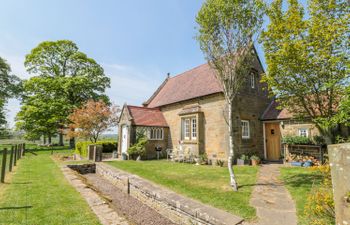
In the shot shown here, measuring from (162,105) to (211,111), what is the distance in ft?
20.8

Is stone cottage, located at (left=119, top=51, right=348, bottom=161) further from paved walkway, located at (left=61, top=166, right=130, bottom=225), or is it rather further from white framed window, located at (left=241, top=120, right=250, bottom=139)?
paved walkway, located at (left=61, top=166, right=130, bottom=225)

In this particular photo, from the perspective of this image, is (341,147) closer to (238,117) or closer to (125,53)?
(238,117)

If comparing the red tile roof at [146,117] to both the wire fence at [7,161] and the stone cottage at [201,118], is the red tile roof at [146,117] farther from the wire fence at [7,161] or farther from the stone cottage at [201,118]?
the wire fence at [7,161]

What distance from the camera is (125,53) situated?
1453cm

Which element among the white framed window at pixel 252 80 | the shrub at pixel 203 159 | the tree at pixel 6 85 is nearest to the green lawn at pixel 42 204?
the shrub at pixel 203 159

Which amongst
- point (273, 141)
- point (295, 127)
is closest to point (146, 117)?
point (273, 141)

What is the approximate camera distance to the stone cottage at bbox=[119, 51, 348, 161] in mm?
13133

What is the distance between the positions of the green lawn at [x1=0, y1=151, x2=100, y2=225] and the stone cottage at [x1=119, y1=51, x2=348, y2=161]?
877 centimetres

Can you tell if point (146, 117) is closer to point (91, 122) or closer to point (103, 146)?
point (91, 122)

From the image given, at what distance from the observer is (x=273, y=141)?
569 inches

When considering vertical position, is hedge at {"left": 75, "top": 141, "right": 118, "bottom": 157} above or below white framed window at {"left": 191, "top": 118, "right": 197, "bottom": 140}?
below

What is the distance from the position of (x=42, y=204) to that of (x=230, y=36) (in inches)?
343

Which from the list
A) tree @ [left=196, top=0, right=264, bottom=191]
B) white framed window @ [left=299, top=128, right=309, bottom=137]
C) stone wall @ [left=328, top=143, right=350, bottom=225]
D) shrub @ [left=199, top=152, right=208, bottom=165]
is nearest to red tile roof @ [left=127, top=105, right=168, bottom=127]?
shrub @ [left=199, top=152, right=208, bottom=165]

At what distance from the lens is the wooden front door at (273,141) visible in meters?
14.3
